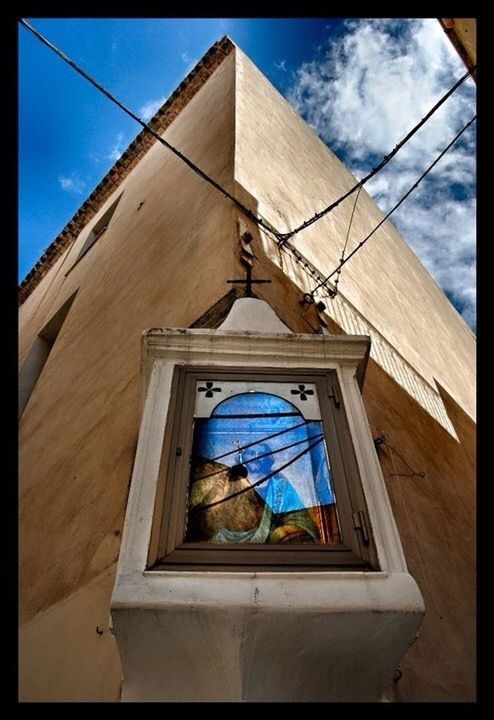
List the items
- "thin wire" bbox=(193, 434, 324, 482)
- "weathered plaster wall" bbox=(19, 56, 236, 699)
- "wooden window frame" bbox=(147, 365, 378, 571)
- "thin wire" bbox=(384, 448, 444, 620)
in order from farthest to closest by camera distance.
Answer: "thin wire" bbox=(384, 448, 444, 620)
"weathered plaster wall" bbox=(19, 56, 236, 699)
"thin wire" bbox=(193, 434, 324, 482)
"wooden window frame" bbox=(147, 365, 378, 571)

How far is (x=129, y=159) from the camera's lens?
1398 centimetres

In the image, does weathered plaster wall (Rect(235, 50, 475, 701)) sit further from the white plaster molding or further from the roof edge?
the roof edge

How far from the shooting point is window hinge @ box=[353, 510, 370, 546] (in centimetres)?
215

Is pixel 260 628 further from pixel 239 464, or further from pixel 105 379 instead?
pixel 105 379

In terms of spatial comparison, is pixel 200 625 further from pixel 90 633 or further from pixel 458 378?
pixel 458 378

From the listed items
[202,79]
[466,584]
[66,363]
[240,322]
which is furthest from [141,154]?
[466,584]

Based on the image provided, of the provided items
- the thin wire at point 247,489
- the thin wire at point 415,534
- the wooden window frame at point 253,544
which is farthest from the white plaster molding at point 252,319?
the thin wire at point 415,534

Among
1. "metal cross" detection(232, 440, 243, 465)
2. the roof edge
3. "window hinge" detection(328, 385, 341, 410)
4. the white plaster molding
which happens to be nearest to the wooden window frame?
"window hinge" detection(328, 385, 341, 410)

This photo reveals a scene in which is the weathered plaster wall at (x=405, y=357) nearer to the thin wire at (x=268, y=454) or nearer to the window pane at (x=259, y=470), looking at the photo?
the window pane at (x=259, y=470)

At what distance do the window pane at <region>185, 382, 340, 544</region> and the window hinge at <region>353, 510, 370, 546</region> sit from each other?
3.2 inches

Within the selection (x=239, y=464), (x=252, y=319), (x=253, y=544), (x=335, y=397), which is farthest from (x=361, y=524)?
(x=252, y=319)

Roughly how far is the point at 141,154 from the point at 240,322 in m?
11.7

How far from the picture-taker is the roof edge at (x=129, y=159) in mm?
11955

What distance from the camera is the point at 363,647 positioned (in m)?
1.93
